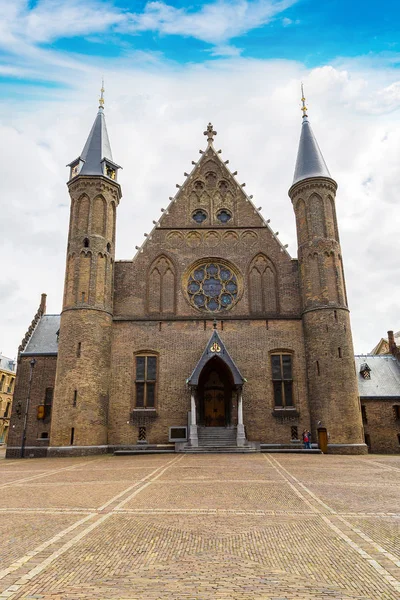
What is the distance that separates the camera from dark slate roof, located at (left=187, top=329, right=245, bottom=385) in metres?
25.6

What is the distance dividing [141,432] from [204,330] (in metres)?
7.53

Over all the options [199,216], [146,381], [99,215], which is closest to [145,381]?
[146,381]

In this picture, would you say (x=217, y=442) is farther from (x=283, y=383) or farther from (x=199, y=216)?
(x=199, y=216)

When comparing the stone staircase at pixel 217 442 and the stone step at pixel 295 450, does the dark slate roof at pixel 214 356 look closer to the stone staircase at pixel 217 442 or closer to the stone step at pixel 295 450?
the stone staircase at pixel 217 442

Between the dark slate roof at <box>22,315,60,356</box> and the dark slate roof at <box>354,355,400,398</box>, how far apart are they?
23.3 meters

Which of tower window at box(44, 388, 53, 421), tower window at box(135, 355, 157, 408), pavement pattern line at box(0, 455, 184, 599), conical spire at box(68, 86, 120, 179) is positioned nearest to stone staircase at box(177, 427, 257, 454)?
tower window at box(135, 355, 157, 408)

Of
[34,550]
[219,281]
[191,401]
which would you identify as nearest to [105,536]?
[34,550]

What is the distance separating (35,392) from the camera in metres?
29.9

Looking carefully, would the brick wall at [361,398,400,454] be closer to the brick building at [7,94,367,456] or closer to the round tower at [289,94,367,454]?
the round tower at [289,94,367,454]

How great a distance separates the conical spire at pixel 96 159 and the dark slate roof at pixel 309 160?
530 inches

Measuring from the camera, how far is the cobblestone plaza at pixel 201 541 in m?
4.81

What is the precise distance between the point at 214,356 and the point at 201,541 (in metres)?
19.6

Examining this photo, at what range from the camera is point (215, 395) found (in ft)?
91.8

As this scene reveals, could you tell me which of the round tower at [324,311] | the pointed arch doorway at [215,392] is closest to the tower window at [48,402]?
the pointed arch doorway at [215,392]
